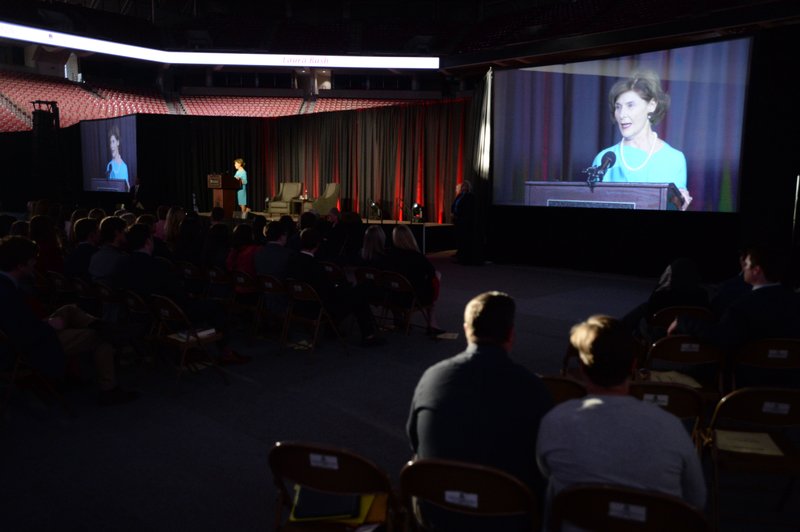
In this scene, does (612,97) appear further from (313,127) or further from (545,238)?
→ (313,127)

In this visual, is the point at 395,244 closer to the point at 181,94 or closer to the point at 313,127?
the point at 313,127

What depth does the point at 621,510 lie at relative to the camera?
1.56 m

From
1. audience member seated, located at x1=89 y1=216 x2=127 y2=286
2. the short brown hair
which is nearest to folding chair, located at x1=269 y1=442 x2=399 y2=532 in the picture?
audience member seated, located at x1=89 y1=216 x2=127 y2=286

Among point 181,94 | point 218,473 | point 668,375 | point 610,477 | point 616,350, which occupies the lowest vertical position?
point 218,473

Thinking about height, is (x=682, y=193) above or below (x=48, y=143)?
below

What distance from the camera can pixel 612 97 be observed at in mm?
9758

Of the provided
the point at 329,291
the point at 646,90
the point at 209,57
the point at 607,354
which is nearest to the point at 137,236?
the point at 329,291

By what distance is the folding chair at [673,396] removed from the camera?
255 centimetres

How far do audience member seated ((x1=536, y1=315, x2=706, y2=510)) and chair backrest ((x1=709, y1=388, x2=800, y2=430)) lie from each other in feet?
3.17

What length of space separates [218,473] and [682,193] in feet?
26.8

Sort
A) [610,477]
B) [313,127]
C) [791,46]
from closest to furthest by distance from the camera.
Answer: [610,477]
[791,46]
[313,127]

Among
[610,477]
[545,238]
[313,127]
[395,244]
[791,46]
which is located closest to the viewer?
[610,477]

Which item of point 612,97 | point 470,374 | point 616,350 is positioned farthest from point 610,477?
point 612,97

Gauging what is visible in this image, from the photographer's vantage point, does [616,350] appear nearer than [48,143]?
Yes
